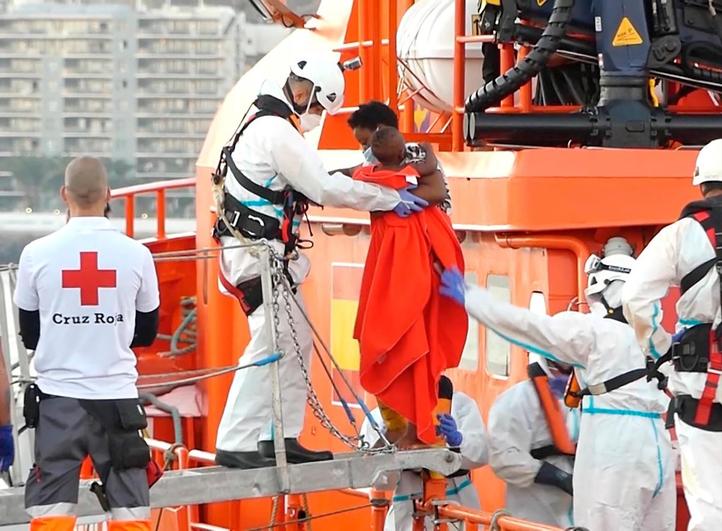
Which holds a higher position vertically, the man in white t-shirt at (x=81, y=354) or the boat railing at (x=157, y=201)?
Result: the boat railing at (x=157, y=201)

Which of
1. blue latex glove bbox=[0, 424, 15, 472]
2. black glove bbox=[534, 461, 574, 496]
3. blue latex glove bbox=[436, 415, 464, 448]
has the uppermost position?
blue latex glove bbox=[0, 424, 15, 472]

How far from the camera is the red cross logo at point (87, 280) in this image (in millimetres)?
5625

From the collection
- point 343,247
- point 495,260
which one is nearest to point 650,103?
point 495,260

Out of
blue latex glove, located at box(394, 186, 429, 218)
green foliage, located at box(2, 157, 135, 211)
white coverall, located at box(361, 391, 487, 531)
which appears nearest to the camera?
blue latex glove, located at box(394, 186, 429, 218)

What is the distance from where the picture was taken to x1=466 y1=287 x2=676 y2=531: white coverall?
6559mm

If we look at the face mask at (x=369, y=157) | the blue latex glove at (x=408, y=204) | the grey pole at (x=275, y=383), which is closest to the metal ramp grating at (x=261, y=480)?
the grey pole at (x=275, y=383)

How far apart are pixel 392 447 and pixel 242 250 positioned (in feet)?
3.08

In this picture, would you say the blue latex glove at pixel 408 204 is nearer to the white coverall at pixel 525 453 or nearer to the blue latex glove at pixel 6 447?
the white coverall at pixel 525 453

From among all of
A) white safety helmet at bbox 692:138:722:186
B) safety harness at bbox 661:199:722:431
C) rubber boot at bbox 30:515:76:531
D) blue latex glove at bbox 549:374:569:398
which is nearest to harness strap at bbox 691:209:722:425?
safety harness at bbox 661:199:722:431

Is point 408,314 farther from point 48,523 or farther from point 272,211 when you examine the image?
point 48,523

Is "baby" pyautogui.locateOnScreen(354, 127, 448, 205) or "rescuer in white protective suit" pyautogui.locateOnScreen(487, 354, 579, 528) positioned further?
"rescuer in white protective suit" pyautogui.locateOnScreen(487, 354, 579, 528)

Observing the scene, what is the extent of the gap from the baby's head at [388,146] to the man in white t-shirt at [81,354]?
131 centimetres

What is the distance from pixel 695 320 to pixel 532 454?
126 cm

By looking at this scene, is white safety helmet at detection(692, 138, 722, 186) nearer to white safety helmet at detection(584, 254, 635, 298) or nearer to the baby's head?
white safety helmet at detection(584, 254, 635, 298)
